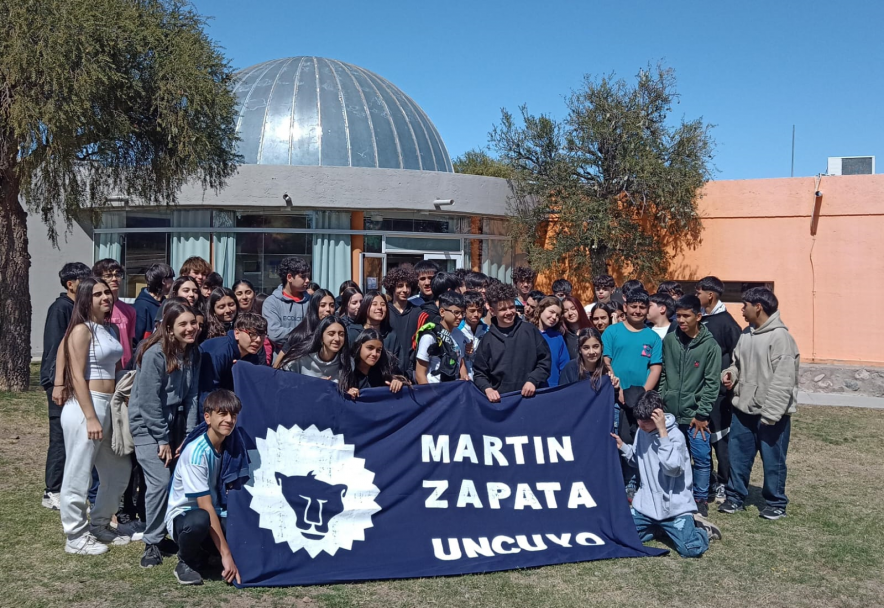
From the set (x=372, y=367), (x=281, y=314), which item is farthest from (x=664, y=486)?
(x=281, y=314)

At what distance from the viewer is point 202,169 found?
15.0 m

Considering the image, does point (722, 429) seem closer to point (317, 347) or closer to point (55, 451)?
point (317, 347)

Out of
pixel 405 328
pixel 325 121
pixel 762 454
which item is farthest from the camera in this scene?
pixel 325 121

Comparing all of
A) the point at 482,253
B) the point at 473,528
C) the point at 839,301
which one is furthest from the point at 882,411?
the point at 473,528

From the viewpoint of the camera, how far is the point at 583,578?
5266mm

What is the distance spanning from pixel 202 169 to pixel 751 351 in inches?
440

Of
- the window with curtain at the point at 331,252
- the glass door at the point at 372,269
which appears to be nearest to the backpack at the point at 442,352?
the window with curtain at the point at 331,252

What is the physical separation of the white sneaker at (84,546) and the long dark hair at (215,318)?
1.71 m

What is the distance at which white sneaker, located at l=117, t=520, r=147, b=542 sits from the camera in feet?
19.5

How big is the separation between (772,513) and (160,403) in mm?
5157

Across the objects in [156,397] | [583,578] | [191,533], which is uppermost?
[156,397]

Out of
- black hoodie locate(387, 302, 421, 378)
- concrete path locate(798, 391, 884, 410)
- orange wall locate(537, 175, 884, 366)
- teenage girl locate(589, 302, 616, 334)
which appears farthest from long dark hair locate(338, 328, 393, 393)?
orange wall locate(537, 175, 884, 366)

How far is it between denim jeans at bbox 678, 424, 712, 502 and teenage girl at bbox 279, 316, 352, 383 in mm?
3082

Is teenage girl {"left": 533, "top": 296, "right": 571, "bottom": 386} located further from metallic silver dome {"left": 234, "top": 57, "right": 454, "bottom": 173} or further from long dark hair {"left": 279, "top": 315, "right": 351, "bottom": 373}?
metallic silver dome {"left": 234, "top": 57, "right": 454, "bottom": 173}
